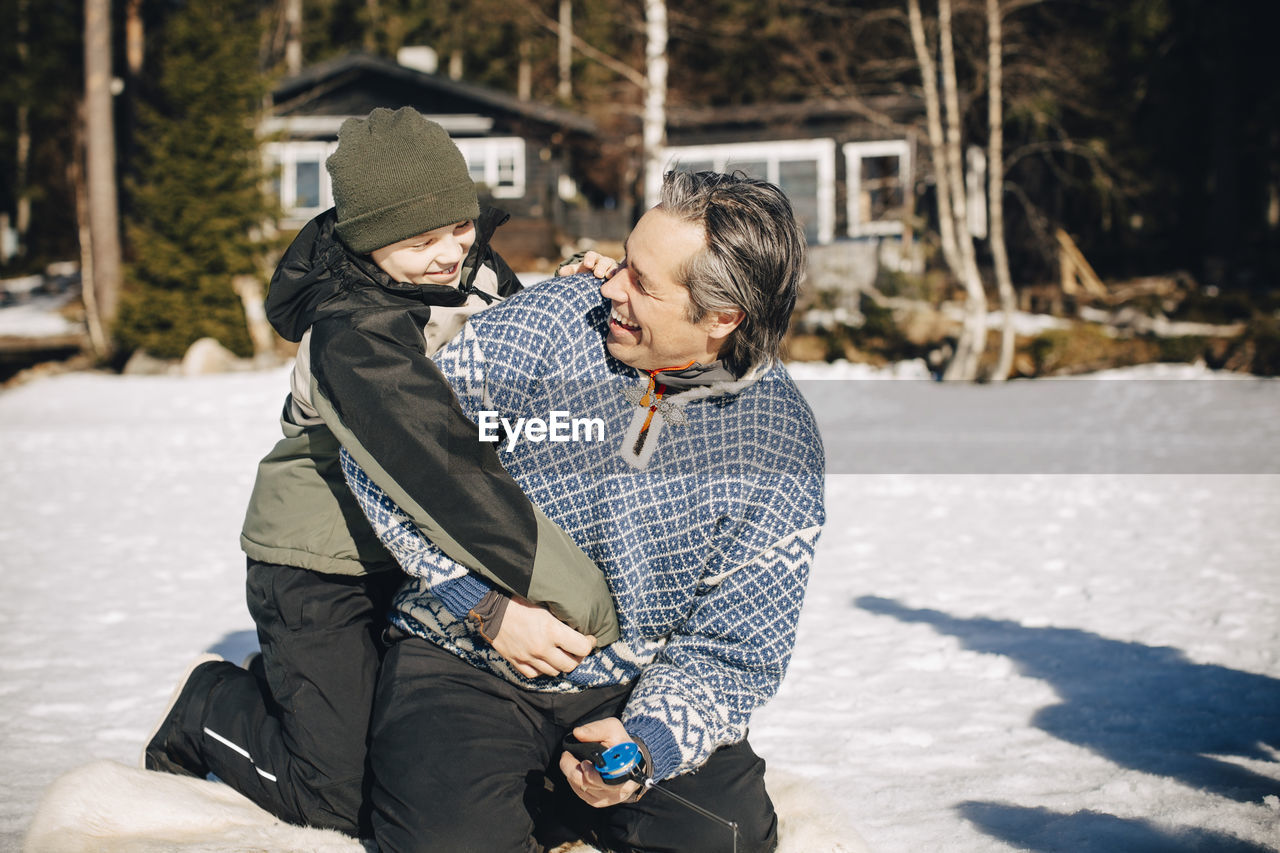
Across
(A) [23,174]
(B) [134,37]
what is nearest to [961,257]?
(B) [134,37]

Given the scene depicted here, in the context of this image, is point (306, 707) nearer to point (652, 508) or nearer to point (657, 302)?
point (652, 508)

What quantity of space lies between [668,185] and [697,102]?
77.6ft

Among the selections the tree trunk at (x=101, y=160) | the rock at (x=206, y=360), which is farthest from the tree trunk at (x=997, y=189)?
the tree trunk at (x=101, y=160)

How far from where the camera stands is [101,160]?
1689 centimetres

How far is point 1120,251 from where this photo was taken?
23125 millimetres

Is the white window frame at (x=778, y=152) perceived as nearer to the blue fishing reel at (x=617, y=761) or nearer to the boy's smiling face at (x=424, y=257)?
the boy's smiling face at (x=424, y=257)

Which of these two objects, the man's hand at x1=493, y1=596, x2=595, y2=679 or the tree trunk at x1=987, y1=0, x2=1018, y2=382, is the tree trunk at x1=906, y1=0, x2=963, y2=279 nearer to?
the tree trunk at x1=987, y1=0, x2=1018, y2=382

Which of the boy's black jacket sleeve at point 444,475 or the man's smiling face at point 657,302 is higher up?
the man's smiling face at point 657,302

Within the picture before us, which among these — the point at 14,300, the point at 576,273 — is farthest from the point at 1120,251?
the point at 14,300

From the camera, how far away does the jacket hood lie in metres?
2.12

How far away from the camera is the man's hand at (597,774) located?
5.91 ft

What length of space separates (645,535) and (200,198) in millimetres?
15133

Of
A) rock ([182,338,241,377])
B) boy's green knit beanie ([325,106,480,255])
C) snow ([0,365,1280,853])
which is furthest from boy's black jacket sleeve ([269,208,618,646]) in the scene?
rock ([182,338,241,377])

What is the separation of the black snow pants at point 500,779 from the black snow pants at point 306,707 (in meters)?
0.16
